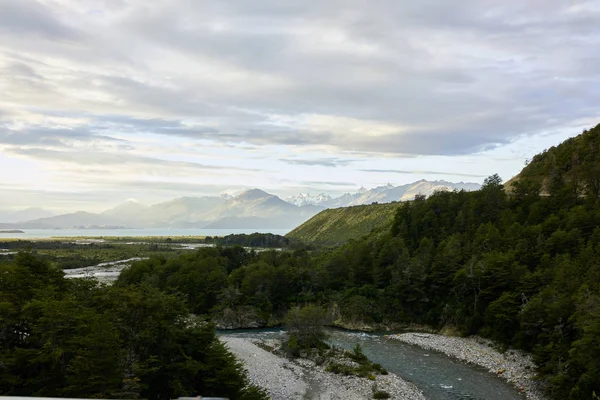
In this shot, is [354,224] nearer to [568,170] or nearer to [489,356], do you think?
[568,170]

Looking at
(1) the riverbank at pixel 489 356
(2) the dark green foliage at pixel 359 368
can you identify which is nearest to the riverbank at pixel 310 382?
(2) the dark green foliage at pixel 359 368

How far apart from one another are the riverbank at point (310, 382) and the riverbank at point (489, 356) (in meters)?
9.40

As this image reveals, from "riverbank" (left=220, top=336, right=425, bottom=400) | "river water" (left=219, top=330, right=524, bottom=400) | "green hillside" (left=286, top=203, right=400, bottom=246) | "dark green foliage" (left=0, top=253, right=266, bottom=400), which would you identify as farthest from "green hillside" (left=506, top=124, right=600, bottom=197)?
"green hillside" (left=286, top=203, right=400, bottom=246)

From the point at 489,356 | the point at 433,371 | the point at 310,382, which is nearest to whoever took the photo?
the point at 310,382

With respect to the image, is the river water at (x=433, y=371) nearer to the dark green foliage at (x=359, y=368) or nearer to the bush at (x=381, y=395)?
the dark green foliage at (x=359, y=368)

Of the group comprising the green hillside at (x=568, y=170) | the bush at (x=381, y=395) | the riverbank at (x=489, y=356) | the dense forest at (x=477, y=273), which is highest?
the green hillside at (x=568, y=170)

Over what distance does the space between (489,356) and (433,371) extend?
27.5ft

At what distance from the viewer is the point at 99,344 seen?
2072 centimetres

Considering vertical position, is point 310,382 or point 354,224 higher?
point 354,224

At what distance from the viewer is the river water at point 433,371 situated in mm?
31922

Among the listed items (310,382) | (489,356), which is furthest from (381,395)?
(489,356)

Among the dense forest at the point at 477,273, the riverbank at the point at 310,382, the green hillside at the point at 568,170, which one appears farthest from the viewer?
the green hillside at the point at 568,170

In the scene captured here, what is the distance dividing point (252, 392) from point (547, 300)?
108 ft

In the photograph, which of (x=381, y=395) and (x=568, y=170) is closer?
(x=381, y=395)
